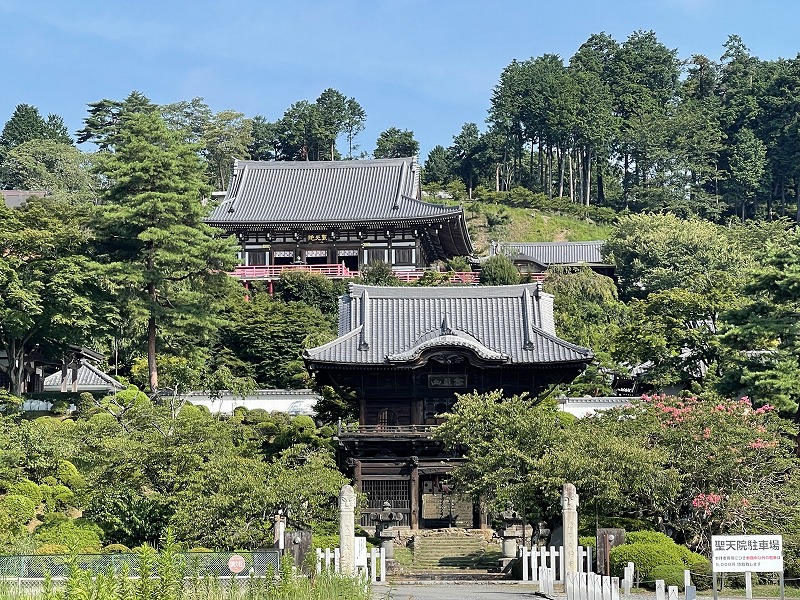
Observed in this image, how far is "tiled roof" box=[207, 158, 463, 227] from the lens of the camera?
210ft

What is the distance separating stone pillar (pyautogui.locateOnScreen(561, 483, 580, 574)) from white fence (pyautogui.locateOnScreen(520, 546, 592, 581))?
0.44m

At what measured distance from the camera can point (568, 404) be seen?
47.0 m

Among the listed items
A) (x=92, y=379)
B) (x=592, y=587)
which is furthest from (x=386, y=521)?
(x=592, y=587)

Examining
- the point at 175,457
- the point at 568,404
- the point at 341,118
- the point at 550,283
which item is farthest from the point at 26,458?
the point at 341,118

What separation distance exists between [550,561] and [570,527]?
5.21 feet

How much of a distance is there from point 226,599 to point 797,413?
26604mm

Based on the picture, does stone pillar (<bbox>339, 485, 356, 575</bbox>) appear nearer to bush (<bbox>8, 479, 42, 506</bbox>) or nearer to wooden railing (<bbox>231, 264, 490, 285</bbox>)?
bush (<bbox>8, 479, 42, 506</bbox>)

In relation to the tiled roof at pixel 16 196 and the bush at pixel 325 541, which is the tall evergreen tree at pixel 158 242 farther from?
the tiled roof at pixel 16 196

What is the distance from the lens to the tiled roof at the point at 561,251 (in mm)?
79438

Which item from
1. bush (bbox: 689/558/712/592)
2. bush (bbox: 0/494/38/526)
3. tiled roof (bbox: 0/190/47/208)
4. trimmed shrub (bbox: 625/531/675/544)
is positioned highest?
tiled roof (bbox: 0/190/47/208)

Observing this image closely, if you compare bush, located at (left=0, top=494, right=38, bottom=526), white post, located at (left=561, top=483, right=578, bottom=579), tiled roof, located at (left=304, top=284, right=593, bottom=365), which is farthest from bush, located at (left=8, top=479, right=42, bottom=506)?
white post, located at (left=561, top=483, right=578, bottom=579)

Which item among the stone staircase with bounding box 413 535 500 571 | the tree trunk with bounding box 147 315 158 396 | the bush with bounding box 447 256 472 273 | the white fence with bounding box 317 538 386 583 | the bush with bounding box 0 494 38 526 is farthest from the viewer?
the bush with bounding box 447 256 472 273

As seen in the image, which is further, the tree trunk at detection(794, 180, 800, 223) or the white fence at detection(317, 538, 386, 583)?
the tree trunk at detection(794, 180, 800, 223)

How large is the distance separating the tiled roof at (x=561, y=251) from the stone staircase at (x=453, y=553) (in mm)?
40509
